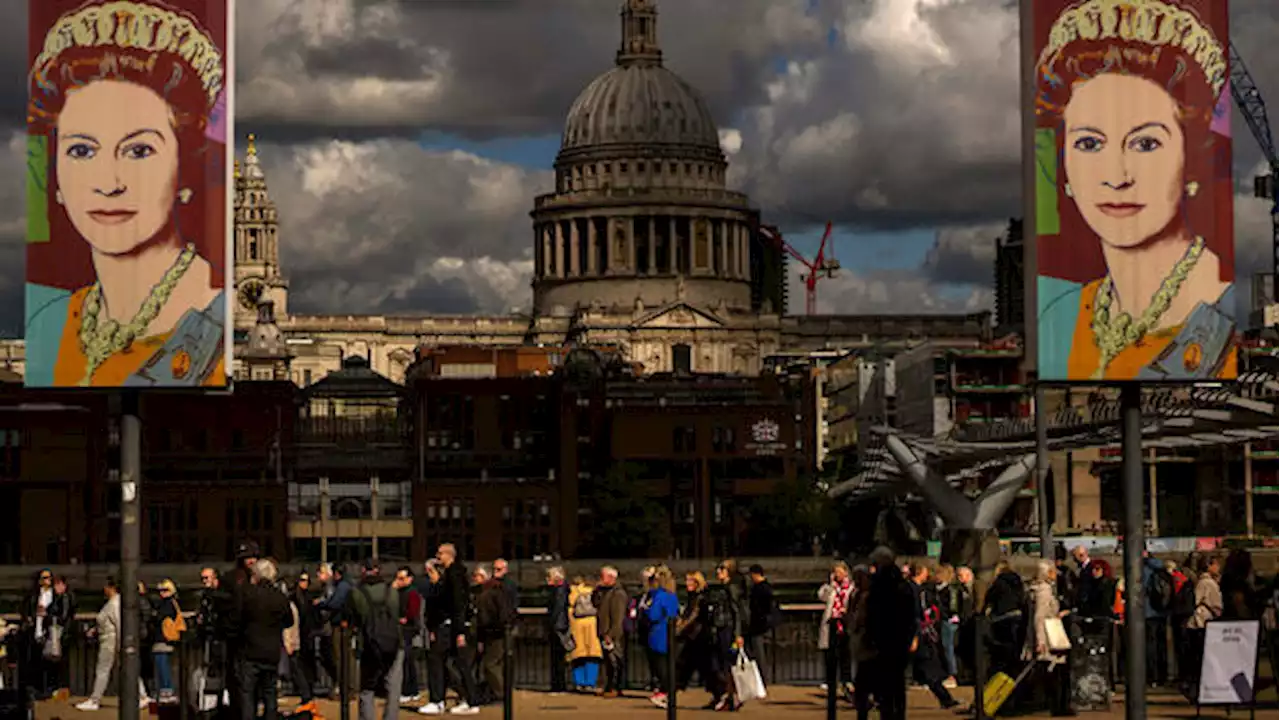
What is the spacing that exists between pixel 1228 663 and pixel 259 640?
994 cm

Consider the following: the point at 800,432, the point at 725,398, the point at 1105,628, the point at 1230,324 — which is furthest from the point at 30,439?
the point at 1230,324

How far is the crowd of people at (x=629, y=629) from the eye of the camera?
2716 cm

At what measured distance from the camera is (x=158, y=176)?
24672 millimetres

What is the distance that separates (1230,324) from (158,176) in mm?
9767

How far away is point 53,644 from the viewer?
114 ft

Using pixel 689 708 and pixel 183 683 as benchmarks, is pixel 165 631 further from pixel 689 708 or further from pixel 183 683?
pixel 183 683

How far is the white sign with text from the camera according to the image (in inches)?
1113

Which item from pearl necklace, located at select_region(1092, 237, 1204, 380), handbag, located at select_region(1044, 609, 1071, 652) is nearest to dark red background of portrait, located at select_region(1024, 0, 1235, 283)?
pearl necklace, located at select_region(1092, 237, 1204, 380)

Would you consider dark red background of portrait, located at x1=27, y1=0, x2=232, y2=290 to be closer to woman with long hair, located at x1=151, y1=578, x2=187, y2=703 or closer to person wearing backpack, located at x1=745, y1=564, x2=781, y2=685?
woman with long hair, located at x1=151, y1=578, x2=187, y2=703

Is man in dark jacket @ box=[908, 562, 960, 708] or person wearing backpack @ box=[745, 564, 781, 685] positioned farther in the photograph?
person wearing backpack @ box=[745, 564, 781, 685]

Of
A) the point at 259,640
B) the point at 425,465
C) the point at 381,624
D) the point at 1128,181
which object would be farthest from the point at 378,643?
the point at 425,465

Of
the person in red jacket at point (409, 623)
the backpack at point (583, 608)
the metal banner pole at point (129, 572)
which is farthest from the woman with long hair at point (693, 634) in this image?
the metal banner pole at point (129, 572)

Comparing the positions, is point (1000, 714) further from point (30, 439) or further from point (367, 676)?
point (30, 439)

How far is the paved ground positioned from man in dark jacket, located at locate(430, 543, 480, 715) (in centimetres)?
33
